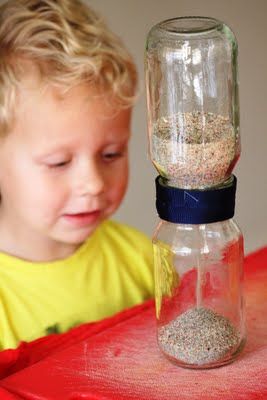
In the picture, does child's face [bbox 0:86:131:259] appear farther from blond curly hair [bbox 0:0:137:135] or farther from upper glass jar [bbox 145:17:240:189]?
upper glass jar [bbox 145:17:240:189]

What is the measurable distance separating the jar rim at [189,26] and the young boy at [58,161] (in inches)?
11.7

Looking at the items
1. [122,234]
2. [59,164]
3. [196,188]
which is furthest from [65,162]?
[196,188]

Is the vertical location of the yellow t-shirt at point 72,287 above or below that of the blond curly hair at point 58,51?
below

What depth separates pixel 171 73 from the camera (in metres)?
Result: 0.89

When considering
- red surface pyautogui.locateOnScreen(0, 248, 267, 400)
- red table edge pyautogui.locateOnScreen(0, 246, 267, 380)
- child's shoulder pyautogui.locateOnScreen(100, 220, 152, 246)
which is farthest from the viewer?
child's shoulder pyautogui.locateOnScreen(100, 220, 152, 246)

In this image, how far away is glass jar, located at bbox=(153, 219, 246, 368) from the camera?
0.89 meters

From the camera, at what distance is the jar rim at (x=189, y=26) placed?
87 centimetres

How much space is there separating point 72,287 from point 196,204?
1.64 feet

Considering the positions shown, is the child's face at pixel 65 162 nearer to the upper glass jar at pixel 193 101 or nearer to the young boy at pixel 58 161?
the young boy at pixel 58 161

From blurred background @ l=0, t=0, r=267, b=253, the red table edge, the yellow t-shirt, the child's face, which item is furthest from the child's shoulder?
blurred background @ l=0, t=0, r=267, b=253

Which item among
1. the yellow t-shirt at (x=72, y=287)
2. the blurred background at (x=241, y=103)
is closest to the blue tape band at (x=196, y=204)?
the yellow t-shirt at (x=72, y=287)

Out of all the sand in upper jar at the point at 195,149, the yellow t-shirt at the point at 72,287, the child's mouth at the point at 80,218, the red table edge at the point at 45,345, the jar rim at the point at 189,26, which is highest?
the jar rim at the point at 189,26

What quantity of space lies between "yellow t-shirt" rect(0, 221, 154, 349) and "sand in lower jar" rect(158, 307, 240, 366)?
387 mm

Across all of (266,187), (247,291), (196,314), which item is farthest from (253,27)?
(196,314)
